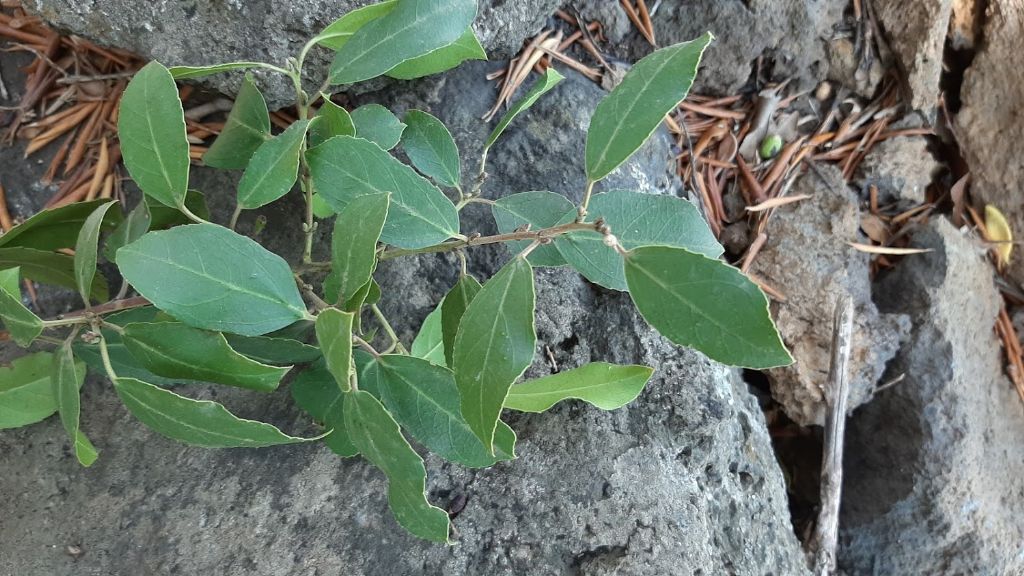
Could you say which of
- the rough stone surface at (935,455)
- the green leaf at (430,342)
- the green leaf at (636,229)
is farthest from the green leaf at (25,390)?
the rough stone surface at (935,455)

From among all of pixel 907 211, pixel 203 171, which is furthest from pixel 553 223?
pixel 907 211

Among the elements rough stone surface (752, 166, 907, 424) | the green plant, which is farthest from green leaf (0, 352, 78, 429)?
rough stone surface (752, 166, 907, 424)

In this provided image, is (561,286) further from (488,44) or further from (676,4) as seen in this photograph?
(676,4)

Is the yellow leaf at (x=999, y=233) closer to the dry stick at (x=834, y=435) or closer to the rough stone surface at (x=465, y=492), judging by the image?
the dry stick at (x=834, y=435)

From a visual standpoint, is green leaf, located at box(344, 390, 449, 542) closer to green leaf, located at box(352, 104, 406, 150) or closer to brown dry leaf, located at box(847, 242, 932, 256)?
green leaf, located at box(352, 104, 406, 150)

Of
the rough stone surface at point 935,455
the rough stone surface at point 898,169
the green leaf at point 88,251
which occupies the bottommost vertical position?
the rough stone surface at point 935,455

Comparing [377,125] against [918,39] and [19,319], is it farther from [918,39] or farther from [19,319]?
[918,39]
